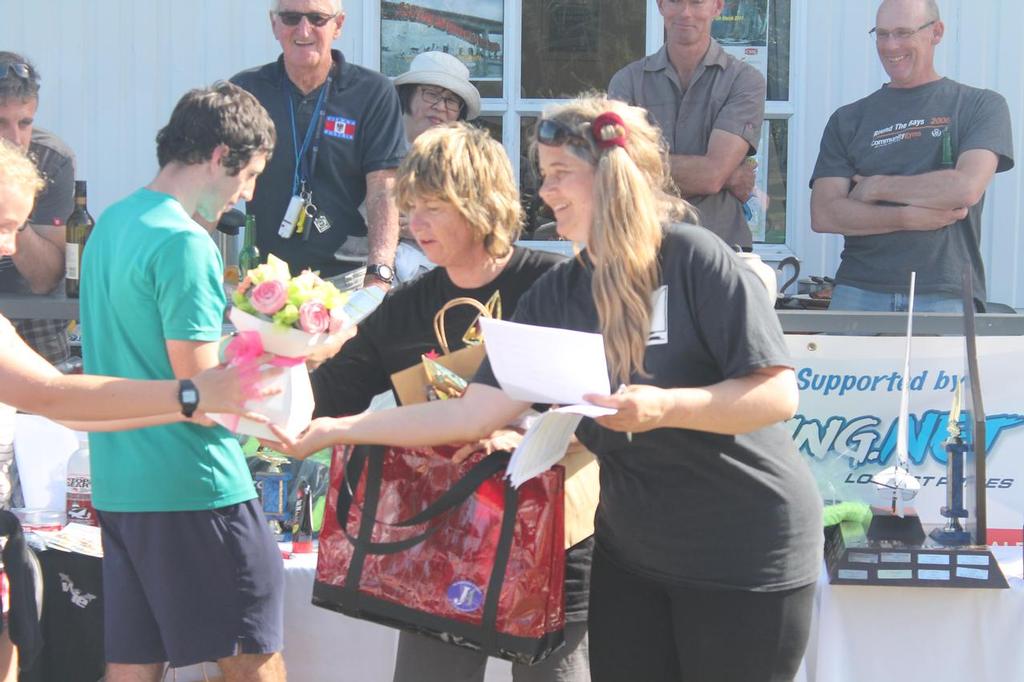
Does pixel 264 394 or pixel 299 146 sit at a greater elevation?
pixel 299 146

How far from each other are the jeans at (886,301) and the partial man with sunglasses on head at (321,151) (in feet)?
6.28

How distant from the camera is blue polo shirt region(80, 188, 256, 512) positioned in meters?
2.83

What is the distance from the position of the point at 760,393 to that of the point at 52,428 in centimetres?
277

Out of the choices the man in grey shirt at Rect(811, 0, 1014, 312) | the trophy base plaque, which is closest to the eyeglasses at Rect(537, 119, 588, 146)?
the trophy base plaque

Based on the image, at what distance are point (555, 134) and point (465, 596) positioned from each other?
104 cm

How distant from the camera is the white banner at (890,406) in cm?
398

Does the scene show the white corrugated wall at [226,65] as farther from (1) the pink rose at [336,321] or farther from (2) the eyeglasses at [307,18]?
(1) the pink rose at [336,321]

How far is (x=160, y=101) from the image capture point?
6117 mm

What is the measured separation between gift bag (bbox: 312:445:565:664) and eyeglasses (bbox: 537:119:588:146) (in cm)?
71

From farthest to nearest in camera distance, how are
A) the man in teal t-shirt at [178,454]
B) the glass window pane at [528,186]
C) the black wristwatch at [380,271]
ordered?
the glass window pane at [528,186] → the black wristwatch at [380,271] → the man in teal t-shirt at [178,454]

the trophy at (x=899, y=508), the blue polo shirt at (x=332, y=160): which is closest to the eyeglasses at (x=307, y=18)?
the blue polo shirt at (x=332, y=160)

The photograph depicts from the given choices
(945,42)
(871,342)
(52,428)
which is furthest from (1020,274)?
(52,428)

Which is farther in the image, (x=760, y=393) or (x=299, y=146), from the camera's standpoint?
(x=299, y=146)

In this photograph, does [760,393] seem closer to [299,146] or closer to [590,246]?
[590,246]
